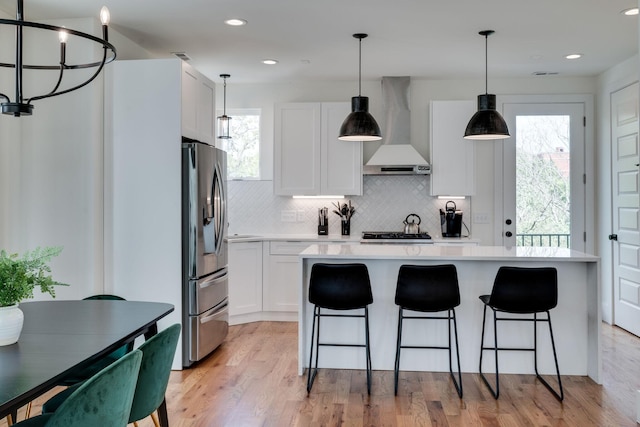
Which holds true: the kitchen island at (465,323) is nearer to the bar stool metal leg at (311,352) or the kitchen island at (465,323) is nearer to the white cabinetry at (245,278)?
the bar stool metal leg at (311,352)

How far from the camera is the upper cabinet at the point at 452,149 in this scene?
17.6ft

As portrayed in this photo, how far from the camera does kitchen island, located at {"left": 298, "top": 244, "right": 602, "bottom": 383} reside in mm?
3547

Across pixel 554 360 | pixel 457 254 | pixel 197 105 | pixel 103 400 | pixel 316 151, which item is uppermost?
pixel 197 105

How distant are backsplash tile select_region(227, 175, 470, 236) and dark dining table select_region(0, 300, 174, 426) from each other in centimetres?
342

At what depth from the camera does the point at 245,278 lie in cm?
518

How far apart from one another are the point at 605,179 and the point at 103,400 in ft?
18.1

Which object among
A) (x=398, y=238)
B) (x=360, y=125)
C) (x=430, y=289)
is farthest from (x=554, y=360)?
(x=360, y=125)

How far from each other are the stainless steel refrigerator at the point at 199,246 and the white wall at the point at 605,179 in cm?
417

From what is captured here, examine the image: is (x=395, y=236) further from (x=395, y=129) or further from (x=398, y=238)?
(x=395, y=129)

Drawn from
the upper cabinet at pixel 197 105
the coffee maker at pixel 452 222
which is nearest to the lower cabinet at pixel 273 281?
the upper cabinet at pixel 197 105

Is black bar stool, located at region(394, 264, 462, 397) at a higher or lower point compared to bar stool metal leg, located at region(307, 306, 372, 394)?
higher

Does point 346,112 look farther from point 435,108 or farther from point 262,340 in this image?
point 262,340

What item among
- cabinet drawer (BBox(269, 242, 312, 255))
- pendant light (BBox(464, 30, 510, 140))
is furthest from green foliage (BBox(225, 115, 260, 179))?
pendant light (BBox(464, 30, 510, 140))

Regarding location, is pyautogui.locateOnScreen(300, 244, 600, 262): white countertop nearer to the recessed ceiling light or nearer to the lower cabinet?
the lower cabinet
